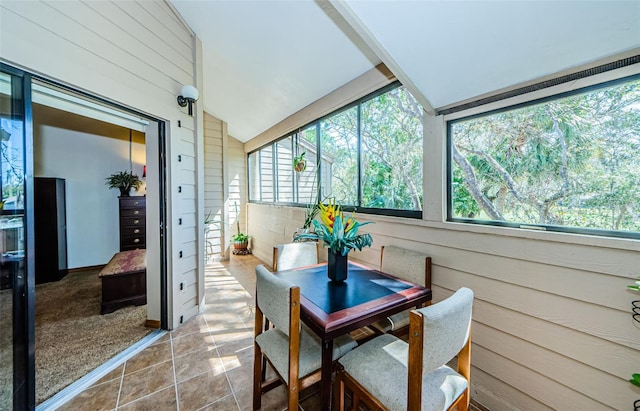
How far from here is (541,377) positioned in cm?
135

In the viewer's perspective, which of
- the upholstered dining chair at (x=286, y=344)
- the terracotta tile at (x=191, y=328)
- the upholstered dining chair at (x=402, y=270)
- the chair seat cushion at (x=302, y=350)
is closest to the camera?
the upholstered dining chair at (x=286, y=344)

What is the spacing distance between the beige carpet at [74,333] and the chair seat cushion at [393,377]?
79.4 inches

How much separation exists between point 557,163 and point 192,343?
3.12 meters

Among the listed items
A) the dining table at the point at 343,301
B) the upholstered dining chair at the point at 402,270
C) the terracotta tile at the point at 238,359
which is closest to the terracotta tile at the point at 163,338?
the terracotta tile at the point at 238,359

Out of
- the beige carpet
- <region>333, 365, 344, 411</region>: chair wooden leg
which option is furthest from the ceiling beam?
the beige carpet

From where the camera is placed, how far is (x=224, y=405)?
1.57 metres

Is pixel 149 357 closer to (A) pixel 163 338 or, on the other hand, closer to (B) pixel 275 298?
(A) pixel 163 338

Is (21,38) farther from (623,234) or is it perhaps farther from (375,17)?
(623,234)

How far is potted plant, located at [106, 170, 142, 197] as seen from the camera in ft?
13.4

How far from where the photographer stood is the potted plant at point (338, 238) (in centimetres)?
166

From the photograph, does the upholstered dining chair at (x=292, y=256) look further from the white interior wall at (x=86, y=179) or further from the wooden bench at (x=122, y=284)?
the white interior wall at (x=86, y=179)

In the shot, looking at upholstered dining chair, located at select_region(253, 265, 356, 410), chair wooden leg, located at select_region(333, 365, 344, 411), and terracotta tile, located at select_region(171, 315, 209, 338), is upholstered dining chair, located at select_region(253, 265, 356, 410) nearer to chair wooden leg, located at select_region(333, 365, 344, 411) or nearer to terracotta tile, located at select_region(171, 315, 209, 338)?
chair wooden leg, located at select_region(333, 365, 344, 411)

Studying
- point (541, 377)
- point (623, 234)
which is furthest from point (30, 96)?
point (541, 377)

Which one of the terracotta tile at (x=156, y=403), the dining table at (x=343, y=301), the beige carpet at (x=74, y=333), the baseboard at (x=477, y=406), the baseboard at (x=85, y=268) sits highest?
the dining table at (x=343, y=301)
